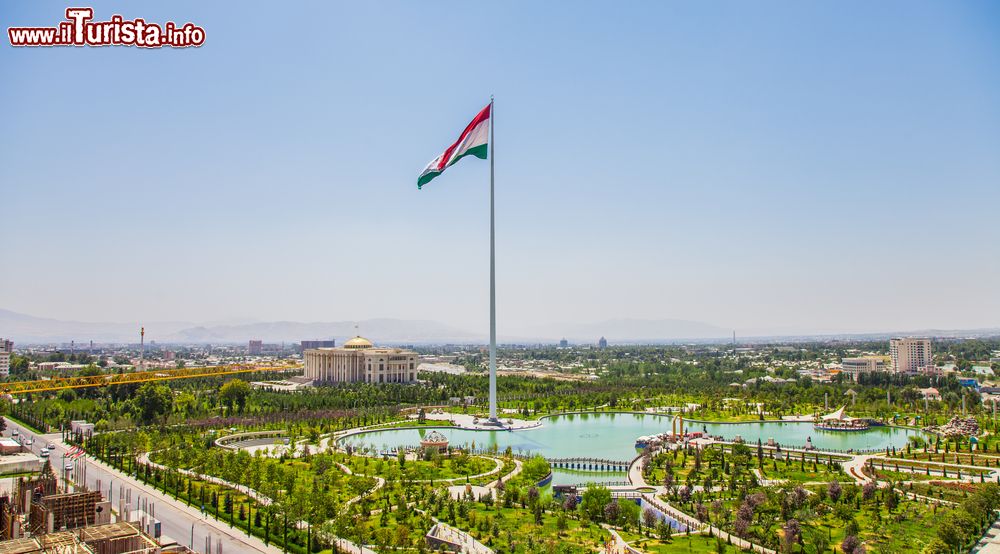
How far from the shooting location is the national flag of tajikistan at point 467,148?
103 ft

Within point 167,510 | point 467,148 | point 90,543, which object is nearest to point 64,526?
point 90,543

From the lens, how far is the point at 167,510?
21.2m

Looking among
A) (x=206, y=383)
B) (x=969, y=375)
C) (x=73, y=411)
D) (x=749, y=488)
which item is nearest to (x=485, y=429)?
(x=749, y=488)

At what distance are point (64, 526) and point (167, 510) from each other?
19.5 ft

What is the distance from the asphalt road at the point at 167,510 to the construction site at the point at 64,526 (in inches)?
51.0

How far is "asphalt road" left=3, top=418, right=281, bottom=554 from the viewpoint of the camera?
58.9 ft

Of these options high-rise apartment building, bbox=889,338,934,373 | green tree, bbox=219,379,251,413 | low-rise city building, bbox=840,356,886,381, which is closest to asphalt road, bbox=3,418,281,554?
green tree, bbox=219,379,251,413

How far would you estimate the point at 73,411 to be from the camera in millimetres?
39406

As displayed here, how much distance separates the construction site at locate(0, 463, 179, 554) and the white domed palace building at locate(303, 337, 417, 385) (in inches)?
1772

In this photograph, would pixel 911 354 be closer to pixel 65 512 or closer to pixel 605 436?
pixel 605 436

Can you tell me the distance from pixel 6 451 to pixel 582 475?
23.1 metres

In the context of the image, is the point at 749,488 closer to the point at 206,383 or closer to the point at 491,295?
the point at 491,295

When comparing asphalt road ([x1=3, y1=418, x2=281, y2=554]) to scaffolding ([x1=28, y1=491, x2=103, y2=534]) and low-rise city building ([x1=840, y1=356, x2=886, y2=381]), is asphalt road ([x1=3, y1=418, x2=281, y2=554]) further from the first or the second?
low-rise city building ([x1=840, y1=356, x2=886, y2=381])

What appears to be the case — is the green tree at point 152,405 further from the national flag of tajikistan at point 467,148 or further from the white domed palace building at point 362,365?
the white domed palace building at point 362,365
